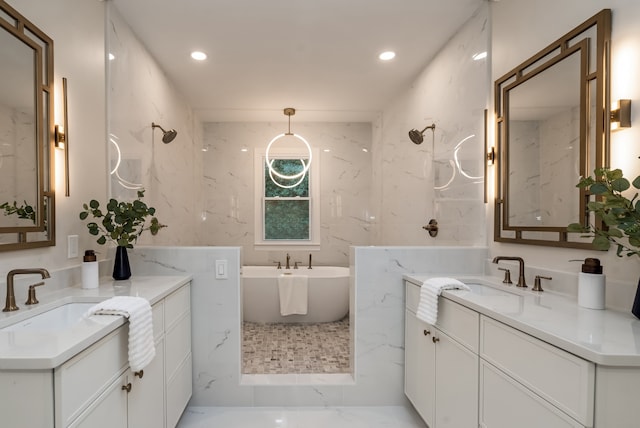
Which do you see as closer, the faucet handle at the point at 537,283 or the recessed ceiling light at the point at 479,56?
the faucet handle at the point at 537,283

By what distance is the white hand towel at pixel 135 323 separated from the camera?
1.32 meters

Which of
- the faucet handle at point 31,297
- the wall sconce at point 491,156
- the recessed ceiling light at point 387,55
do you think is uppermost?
the recessed ceiling light at point 387,55

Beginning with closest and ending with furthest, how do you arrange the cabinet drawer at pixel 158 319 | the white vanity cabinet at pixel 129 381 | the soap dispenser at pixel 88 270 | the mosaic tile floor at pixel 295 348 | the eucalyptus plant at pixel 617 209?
the white vanity cabinet at pixel 129 381
the eucalyptus plant at pixel 617 209
the cabinet drawer at pixel 158 319
the soap dispenser at pixel 88 270
the mosaic tile floor at pixel 295 348

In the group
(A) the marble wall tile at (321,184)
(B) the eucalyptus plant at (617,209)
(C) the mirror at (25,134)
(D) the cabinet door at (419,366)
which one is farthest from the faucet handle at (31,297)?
(A) the marble wall tile at (321,184)

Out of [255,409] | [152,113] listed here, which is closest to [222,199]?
[152,113]

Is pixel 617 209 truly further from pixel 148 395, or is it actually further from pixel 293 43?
pixel 293 43

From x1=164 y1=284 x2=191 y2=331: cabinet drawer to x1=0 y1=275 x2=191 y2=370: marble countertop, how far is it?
62 mm

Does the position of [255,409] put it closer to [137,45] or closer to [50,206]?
[50,206]

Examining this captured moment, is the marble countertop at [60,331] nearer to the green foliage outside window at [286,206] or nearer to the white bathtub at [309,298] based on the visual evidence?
the white bathtub at [309,298]

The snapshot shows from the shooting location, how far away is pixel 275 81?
11.4 ft

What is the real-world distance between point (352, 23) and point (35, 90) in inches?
75.0

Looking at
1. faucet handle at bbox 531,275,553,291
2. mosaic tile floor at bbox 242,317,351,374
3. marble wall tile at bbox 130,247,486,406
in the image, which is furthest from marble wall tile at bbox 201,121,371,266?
faucet handle at bbox 531,275,553,291

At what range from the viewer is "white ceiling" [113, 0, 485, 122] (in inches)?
90.3

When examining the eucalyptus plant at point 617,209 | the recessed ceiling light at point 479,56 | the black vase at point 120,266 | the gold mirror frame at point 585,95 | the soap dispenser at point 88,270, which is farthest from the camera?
the recessed ceiling light at point 479,56
